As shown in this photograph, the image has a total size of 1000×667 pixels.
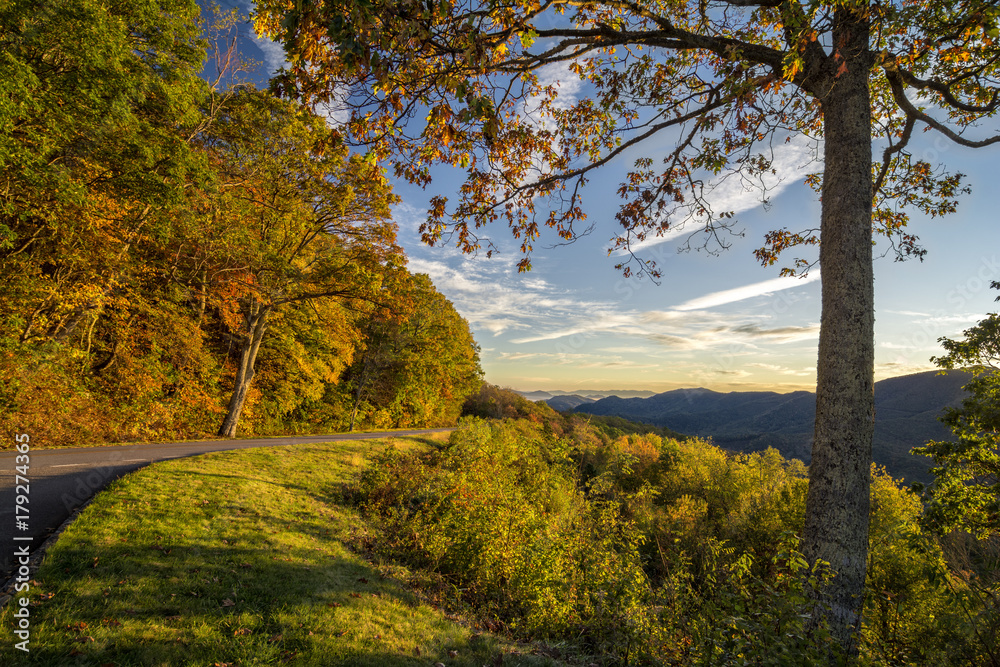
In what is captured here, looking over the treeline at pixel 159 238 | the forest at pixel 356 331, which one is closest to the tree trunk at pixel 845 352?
the forest at pixel 356 331

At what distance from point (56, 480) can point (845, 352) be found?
12532 millimetres

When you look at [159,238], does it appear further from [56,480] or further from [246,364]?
[56,480]

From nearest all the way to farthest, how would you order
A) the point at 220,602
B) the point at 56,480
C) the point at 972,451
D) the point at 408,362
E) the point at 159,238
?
1. the point at 220,602
2. the point at 56,480
3. the point at 972,451
4. the point at 159,238
5. the point at 408,362

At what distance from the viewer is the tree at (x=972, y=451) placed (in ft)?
29.6

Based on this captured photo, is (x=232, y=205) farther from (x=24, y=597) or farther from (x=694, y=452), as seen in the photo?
(x=694, y=452)

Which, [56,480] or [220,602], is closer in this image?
[220,602]

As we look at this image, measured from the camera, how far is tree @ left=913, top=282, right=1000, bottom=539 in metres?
9.02

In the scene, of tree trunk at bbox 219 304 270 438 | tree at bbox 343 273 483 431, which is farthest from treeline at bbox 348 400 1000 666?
tree at bbox 343 273 483 431

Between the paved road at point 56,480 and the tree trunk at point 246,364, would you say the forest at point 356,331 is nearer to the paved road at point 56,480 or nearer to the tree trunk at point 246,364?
the tree trunk at point 246,364

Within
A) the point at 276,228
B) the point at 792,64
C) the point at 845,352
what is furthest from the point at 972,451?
the point at 276,228

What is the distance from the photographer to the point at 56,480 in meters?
7.02

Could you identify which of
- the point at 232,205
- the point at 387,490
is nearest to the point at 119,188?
the point at 232,205

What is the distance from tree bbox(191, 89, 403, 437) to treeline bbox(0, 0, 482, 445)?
70mm

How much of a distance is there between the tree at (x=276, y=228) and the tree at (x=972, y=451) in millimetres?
17796
